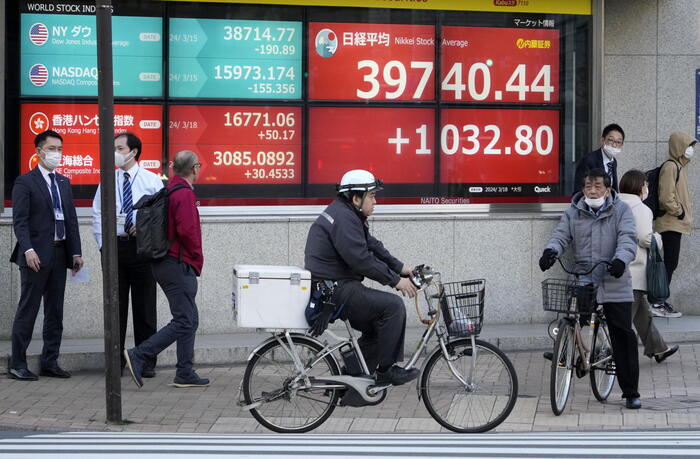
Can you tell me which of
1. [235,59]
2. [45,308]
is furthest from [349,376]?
[235,59]

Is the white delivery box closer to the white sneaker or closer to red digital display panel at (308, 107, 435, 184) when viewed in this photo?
red digital display panel at (308, 107, 435, 184)

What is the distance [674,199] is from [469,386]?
16.2 feet

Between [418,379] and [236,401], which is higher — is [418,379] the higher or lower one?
the higher one

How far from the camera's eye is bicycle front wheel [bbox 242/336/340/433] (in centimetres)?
796

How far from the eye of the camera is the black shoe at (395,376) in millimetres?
8039

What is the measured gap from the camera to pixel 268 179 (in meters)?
11.8

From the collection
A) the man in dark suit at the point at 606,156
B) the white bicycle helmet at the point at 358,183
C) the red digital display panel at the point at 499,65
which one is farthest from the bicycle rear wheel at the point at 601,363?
the red digital display panel at the point at 499,65

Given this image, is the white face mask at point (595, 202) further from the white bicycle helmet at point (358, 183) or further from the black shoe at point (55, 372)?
the black shoe at point (55, 372)

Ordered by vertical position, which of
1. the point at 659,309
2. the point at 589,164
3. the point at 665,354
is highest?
the point at 589,164

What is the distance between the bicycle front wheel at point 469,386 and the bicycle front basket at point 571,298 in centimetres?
90

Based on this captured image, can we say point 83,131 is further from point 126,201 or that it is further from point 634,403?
point 634,403

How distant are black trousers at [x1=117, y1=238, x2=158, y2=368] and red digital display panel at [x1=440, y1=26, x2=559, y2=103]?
3712 millimetres

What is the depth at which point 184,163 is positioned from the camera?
31.0 feet

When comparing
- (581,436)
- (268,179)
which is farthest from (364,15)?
(581,436)
